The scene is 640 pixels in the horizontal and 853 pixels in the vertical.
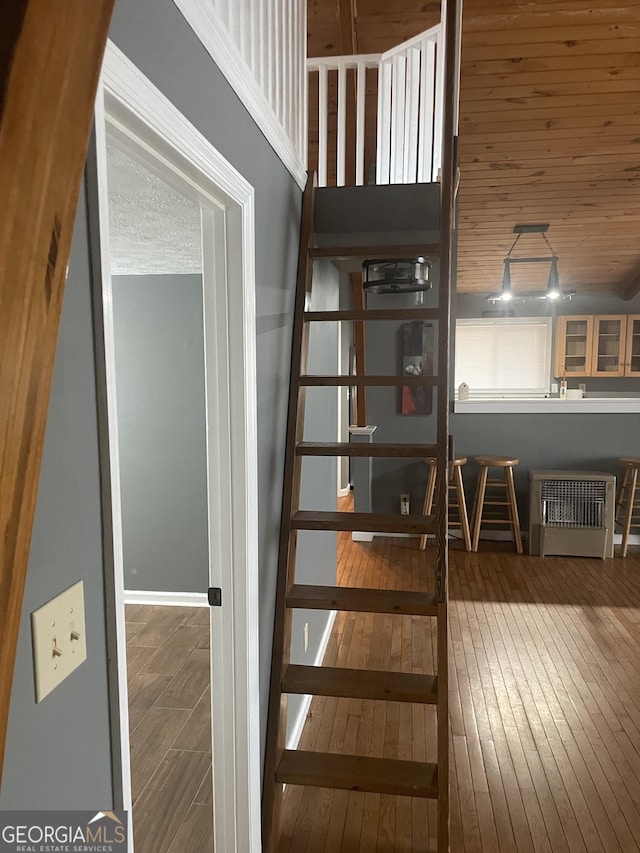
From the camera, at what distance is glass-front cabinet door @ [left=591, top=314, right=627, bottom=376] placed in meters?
7.32

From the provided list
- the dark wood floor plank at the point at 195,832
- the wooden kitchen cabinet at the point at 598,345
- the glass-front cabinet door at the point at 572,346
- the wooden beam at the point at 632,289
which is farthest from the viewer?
the glass-front cabinet door at the point at 572,346

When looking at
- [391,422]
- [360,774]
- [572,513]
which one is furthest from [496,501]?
[360,774]

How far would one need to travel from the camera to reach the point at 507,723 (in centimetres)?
273

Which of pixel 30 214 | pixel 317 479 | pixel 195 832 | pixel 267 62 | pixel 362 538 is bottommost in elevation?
pixel 195 832

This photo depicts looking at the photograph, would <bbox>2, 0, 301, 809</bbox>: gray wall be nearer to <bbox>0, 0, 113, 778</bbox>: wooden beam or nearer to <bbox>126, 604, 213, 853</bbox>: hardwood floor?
<bbox>0, 0, 113, 778</bbox>: wooden beam

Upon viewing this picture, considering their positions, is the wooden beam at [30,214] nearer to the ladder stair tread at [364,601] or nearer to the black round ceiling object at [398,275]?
the ladder stair tread at [364,601]

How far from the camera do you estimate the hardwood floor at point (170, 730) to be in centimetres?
216

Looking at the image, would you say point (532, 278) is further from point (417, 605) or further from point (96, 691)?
point (96, 691)

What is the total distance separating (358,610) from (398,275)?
1563 mm

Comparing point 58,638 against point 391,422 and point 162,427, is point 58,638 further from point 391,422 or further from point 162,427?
point 391,422

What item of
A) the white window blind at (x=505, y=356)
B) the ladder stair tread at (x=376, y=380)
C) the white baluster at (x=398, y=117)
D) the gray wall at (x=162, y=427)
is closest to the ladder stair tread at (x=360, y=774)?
the ladder stair tread at (x=376, y=380)

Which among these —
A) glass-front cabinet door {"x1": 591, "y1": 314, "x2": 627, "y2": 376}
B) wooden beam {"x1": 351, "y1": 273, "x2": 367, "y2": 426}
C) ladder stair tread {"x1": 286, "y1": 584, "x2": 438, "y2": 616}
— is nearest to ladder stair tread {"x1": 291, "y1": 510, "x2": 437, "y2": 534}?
ladder stair tread {"x1": 286, "y1": 584, "x2": 438, "y2": 616}

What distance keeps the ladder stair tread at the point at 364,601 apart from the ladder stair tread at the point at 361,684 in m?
0.22

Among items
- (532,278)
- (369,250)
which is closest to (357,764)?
(369,250)
